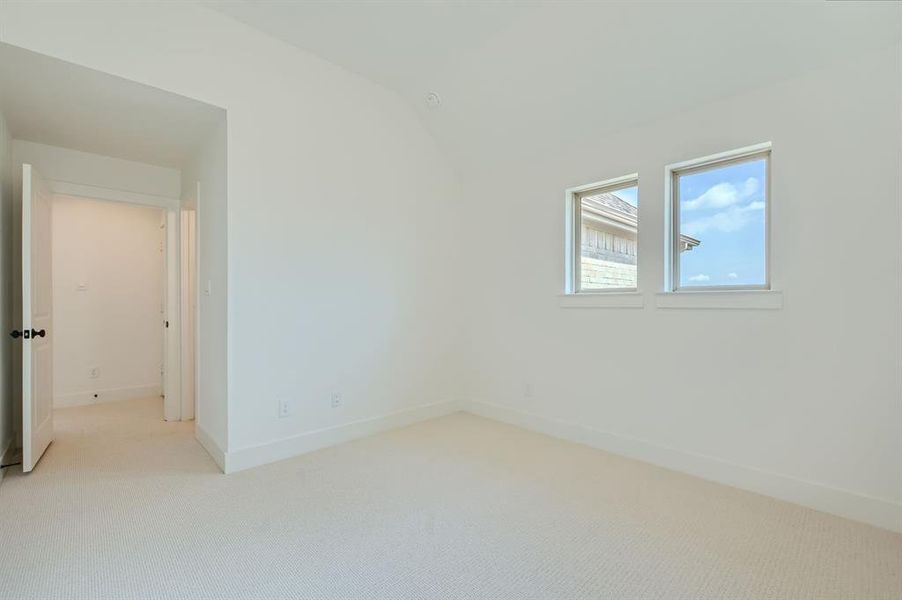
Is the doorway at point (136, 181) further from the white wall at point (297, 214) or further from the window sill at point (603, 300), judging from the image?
the window sill at point (603, 300)

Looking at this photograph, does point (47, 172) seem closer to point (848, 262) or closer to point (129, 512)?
point (129, 512)

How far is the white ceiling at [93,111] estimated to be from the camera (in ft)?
7.89

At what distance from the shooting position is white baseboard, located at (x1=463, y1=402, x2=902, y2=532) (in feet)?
7.14

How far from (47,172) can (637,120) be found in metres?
4.67

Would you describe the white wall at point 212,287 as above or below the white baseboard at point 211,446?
above

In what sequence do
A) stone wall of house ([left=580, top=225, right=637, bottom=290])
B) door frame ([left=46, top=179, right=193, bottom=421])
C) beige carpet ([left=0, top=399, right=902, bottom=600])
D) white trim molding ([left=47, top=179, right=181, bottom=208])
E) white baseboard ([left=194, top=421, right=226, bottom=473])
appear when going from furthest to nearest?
door frame ([left=46, top=179, right=193, bottom=421]) < white trim molding ([left=47, top=179, right=181, bottom=208]) < stone wall of house ([left=580, top=225, right=637, bottom=290]) < white baseboard ([left=194, top=421, right=226, bottom=473]) < beige carpet ([left=0, top=399, right=902, bottom=600])

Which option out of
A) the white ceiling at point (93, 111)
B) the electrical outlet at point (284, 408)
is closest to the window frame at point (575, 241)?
the electrical outlet at point (284, 408)

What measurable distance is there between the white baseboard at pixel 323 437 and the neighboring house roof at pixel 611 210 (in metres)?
2.29

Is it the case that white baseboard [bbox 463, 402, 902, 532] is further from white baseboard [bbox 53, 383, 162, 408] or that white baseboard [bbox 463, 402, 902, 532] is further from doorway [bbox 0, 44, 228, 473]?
white baseboard [bbox 53, 383, 162, 408]

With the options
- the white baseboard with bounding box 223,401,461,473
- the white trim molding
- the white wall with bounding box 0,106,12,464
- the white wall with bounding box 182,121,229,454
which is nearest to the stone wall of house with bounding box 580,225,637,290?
the white baseboard with bounding box 223,401,461,473

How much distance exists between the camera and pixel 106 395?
4.83m

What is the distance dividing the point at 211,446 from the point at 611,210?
3.64m

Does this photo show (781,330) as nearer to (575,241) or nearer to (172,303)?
(575,241)

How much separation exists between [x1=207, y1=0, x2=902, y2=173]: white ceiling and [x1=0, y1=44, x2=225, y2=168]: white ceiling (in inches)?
28.5
